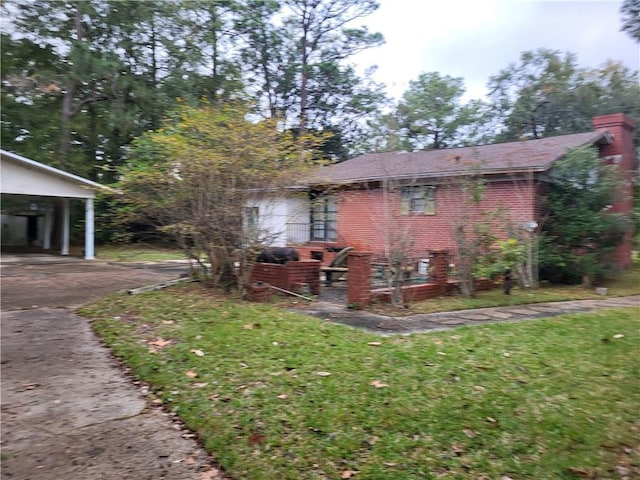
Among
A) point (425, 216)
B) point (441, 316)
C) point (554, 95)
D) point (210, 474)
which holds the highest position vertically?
point (554, 95)

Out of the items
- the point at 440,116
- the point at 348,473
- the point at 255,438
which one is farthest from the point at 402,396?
the point at 440,116

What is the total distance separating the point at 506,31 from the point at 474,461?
7.97 metres

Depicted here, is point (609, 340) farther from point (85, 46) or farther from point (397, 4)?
point (85, 46)

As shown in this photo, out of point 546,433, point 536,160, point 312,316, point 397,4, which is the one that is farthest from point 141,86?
point 546,433

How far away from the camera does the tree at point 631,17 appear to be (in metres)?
5.39

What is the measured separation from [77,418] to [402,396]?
260cm

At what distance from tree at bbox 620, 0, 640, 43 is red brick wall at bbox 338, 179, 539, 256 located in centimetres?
381

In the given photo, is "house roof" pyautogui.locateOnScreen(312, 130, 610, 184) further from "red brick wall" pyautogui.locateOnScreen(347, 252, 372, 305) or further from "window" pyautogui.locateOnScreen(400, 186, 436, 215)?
"red brick wall" pyautogui.locateOnScreen(347, 252, 372, 305)

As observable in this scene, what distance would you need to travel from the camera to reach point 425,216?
14234mm

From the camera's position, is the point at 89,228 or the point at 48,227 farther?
the point at 48,227

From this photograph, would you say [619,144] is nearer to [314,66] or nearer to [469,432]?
[469,432]

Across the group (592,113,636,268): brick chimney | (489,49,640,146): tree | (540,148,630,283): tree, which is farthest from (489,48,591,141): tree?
(540,148,630,283): tree

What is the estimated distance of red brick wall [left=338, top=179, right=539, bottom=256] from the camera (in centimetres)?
879

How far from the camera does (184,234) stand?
805 cm
